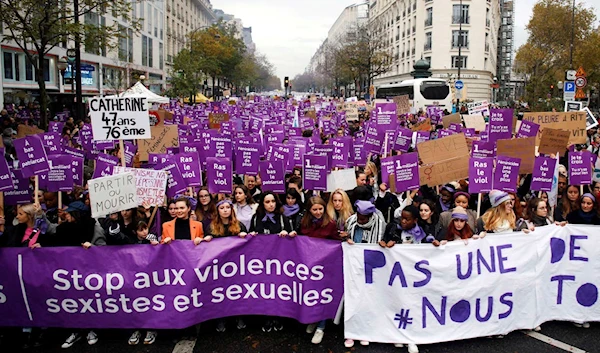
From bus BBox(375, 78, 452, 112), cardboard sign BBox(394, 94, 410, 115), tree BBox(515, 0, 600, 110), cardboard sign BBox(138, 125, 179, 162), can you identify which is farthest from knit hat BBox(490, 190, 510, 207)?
tree BBox(515, 0, 600, 110)

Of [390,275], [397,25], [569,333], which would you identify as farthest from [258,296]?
[397,25]

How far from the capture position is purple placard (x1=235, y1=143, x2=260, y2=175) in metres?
8.35

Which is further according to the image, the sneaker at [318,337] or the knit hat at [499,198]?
the knit hat at [499,198]

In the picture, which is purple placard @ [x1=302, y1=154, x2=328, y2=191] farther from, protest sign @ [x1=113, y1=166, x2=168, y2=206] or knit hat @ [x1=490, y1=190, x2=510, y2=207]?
knit hat @ [x1=490, y1=190, x2=510, y2=207]

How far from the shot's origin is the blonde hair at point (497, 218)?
19.5ft

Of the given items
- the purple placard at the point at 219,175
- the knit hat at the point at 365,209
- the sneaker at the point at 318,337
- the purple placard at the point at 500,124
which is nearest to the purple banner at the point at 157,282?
the sneaker at the point at 318,337

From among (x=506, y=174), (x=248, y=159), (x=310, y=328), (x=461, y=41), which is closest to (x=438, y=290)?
(x=310, y=328)

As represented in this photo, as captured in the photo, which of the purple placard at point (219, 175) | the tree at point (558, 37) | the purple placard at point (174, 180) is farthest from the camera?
the tree at point (558, 37)

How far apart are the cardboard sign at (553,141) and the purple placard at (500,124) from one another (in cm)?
94

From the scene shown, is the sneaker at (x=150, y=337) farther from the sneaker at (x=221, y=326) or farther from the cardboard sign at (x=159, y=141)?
the cardboard sign at (x=159, y=141)

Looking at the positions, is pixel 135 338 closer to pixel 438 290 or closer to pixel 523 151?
pixel 438 290

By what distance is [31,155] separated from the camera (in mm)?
7059

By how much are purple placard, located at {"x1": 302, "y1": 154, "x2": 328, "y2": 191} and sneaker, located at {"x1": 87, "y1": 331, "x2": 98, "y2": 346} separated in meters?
3.34

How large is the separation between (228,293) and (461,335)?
7.52ft
